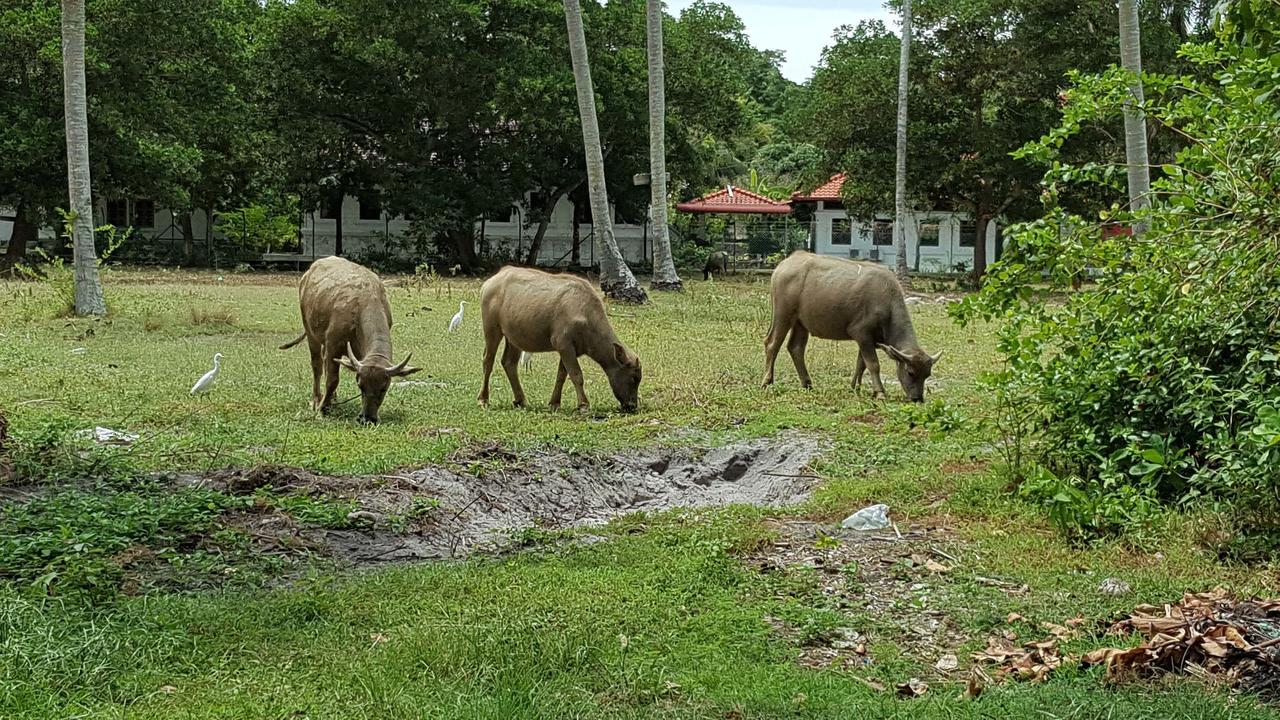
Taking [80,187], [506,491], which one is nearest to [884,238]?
[80,187]

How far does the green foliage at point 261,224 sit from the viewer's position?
140ft

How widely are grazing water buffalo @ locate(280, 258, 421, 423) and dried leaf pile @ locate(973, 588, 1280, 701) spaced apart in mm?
7113

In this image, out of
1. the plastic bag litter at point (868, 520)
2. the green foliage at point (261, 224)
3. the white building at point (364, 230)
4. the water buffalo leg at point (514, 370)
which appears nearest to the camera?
A: the plastic bag litter at point (868, 520)

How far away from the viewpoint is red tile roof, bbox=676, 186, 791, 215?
46531 mm

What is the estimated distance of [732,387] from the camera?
1441 cm

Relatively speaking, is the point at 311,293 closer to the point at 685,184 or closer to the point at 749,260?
the point at 685,184

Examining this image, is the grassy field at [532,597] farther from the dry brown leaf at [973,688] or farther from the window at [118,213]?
the window at [118,213]

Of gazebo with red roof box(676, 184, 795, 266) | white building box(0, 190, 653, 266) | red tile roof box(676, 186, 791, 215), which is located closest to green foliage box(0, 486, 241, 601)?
white building box(0, 190, 653, 266)

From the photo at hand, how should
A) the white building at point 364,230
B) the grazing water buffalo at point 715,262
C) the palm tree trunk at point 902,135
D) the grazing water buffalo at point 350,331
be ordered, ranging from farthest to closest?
the grazing water buffalo at point 715,262
the white building at point 364,230
the palm tree trunk at point 902,135
the grazing water buffalo at point 350,331

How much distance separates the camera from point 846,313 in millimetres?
14148

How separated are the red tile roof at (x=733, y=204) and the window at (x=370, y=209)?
11022mm

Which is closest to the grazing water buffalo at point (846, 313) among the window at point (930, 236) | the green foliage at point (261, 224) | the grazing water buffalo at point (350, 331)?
the grazing water buffalo at point (350, 331)

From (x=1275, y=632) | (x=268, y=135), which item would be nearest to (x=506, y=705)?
(x=1275, y=632)

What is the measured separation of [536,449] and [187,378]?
5.31 m
